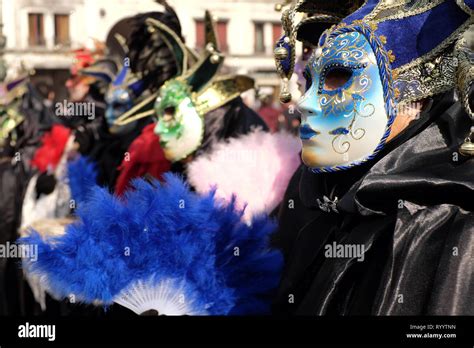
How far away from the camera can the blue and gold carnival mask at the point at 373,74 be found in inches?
112

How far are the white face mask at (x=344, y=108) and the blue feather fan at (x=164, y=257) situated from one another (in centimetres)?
48

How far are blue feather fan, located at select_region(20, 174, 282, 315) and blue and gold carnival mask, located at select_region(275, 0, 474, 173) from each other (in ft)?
1.56

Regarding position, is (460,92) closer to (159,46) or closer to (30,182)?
(159,46)

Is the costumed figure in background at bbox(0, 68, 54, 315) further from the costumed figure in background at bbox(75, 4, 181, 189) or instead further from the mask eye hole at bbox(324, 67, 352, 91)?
the mask eye hole at bbox(324, 67, 352, 91)

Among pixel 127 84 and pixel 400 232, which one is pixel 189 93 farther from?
pixel 400 232

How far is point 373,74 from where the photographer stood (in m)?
2.87

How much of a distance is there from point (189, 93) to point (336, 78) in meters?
2.92

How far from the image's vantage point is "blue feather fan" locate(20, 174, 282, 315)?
3.19 m

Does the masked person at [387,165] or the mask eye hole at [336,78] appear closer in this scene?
the masked person at [387,165]

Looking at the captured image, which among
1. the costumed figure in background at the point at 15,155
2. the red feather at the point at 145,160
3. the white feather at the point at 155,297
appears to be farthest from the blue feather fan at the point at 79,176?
the white feather at the point at 155,297

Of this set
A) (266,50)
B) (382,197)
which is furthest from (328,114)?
(266,50)
